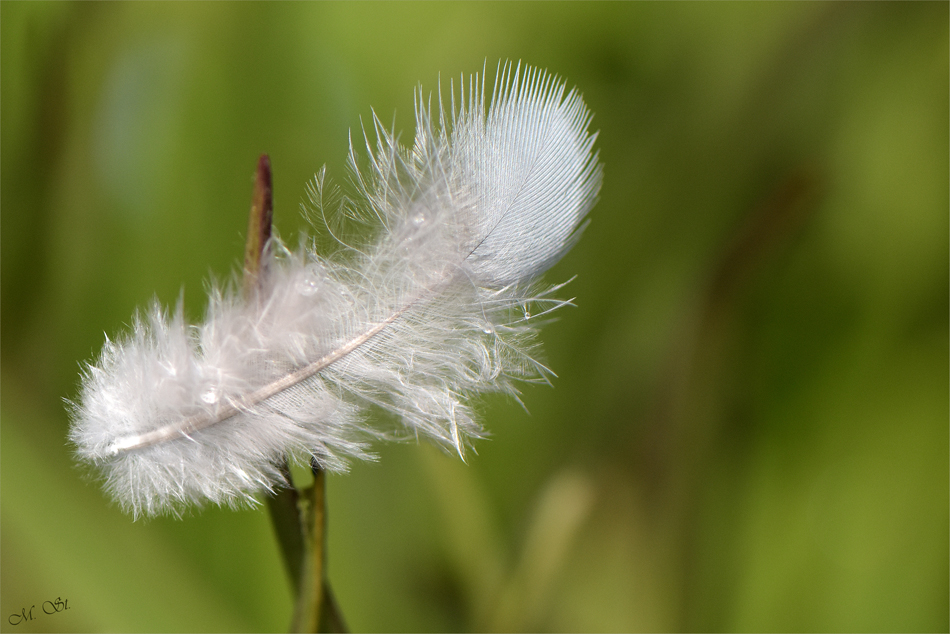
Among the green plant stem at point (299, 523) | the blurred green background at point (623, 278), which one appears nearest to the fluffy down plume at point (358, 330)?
the green plant stem at point (299, 523)

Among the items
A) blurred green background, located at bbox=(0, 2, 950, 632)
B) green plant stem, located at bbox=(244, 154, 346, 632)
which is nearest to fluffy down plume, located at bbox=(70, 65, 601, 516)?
green plant stem, located at bbox=(244, 154, 346, 632)

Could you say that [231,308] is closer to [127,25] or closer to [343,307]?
[343,307]

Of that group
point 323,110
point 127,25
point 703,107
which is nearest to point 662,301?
point 703,107

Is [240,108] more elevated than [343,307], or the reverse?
[240,108]
